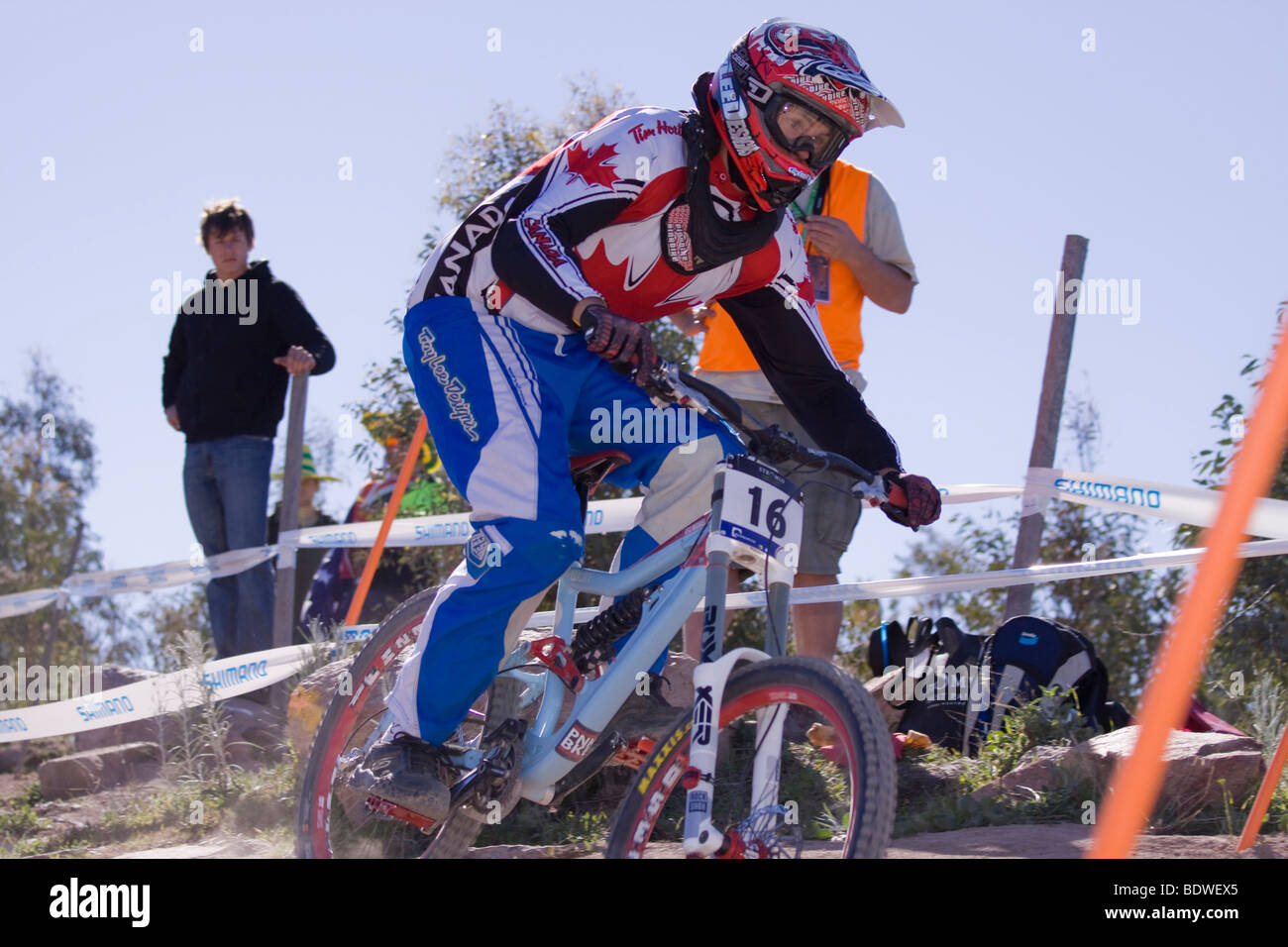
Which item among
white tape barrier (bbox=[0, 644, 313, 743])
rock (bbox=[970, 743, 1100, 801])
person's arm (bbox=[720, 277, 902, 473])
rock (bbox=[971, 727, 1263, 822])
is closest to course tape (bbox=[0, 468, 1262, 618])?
white tape barrier (bbox=[0, 644, 313, 743])

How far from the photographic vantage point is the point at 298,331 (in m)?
7.02

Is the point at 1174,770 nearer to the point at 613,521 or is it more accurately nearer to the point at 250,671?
the point at 613,521

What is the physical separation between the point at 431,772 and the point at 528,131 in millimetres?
8231

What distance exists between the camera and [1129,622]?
30.4 ft

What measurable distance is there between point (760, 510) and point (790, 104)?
103cm

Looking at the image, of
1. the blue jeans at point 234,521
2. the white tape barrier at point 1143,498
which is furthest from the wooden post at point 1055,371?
the blue jeans at point 234,521

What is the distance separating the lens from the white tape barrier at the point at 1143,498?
17.9ft

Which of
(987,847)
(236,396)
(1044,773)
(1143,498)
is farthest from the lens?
(236,396)

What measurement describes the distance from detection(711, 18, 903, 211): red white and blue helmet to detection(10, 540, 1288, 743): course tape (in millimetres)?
2382

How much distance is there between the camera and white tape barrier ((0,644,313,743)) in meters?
6.30

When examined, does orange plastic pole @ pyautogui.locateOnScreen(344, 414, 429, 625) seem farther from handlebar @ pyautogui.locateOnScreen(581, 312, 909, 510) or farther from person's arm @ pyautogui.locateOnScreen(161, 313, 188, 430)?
handlebar @ pyautogui.locateOnScreen(581, 312, 909, 510)

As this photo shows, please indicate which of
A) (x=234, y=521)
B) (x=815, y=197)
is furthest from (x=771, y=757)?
(x=234, y=521)
